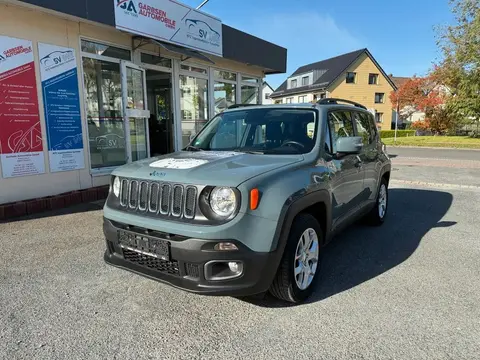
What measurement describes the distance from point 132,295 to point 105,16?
544 centimetres

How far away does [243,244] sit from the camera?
249 cm

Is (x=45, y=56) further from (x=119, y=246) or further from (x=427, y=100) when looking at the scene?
(x=427, y=100)

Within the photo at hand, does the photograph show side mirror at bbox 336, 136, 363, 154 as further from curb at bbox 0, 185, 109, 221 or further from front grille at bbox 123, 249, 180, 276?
curb at bbox 0, 185, 109, 221

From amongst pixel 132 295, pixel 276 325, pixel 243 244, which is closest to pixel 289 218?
pixel 243 244

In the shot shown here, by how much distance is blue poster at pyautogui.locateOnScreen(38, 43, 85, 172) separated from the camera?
6.28 m

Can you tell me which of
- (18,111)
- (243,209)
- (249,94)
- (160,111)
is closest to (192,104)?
(160,111)

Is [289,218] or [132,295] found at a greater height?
[289,218]

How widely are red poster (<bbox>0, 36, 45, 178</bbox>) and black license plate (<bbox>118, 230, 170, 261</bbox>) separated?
166 inches

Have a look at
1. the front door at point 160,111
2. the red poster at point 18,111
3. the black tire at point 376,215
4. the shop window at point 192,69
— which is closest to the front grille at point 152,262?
the black tire at point 376,215

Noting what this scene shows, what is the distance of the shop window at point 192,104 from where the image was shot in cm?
971

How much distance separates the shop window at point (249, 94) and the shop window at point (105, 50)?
17.0 ft

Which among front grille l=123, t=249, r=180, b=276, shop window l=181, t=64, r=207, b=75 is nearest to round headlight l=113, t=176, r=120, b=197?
front grille l=123, t=249, r=180, b=276

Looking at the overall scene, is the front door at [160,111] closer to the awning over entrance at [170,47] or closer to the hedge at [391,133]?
the awning over entrance at [170,47]

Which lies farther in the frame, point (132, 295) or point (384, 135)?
point (384, 135)
